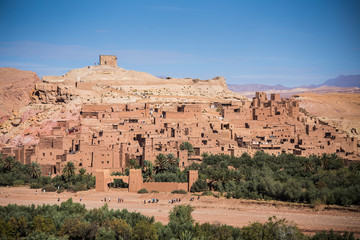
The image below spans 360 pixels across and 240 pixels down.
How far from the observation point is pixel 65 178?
33.5m

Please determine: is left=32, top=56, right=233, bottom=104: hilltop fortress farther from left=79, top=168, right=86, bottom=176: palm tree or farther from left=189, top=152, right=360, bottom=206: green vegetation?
left=189, top=152, right=360, bottom=206: green vegetation

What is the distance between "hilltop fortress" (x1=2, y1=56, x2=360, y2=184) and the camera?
3512cm

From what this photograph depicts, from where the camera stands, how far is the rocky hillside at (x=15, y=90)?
185ft

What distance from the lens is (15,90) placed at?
194ft

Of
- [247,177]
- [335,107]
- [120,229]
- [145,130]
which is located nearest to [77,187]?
[145,130]

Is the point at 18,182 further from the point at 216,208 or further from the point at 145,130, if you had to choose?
the point at 216,208

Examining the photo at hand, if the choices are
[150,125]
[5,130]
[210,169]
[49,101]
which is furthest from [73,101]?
[210,169]

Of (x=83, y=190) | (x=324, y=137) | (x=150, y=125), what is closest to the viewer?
(x=83, y=190)

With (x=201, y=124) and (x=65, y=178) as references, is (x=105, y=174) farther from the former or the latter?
(x=201, y=124)

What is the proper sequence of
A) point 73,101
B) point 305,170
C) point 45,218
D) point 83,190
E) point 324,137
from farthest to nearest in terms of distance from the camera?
1. point 73,101
2. point 324,137
3. point 305,170
4. point 83,190
5. point 45,218

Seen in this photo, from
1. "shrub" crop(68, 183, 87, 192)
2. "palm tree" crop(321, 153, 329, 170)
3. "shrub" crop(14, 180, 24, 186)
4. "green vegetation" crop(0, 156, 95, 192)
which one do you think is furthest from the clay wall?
"palm tree" crop(321, 153, 329, 170)

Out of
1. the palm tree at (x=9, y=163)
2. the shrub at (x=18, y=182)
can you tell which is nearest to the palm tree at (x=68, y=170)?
the shrub at (x=18, y=182)

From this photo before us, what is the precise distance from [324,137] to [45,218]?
2705 centimetres

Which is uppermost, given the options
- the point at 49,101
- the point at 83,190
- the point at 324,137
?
the point at 49,101
